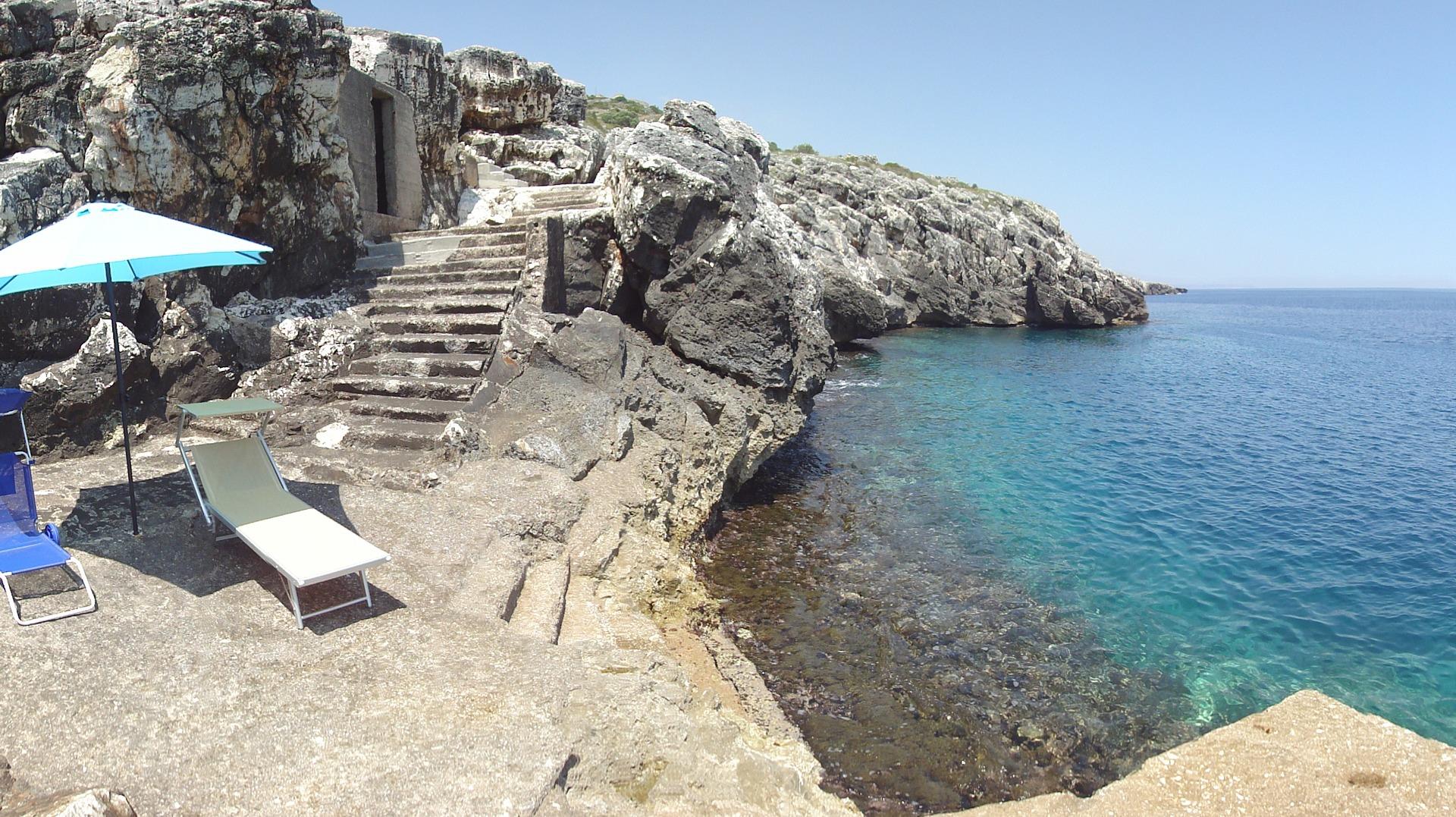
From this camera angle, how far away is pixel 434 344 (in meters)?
11.2

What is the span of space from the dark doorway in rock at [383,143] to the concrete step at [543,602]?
11.0 meters

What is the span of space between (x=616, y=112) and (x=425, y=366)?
6054cm

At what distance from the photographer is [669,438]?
1134 centimetres

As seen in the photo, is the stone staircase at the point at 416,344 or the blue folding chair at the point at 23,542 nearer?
the blue folding chair at the point at 23,542

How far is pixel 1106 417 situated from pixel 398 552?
2207 centimetres

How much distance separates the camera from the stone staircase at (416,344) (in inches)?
370

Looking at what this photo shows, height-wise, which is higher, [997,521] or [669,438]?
[669,438]

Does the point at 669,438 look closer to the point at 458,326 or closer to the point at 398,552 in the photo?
the point at 458,326

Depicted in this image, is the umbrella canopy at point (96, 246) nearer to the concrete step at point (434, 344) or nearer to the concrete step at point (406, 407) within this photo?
the concrete step at point (406, 407)

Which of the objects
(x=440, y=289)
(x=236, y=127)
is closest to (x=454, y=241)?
(x=440, y=289)

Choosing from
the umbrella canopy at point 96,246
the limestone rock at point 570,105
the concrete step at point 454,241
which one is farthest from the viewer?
the limestone rock at point 570,105

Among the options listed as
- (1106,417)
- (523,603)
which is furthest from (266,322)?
(1106,417)

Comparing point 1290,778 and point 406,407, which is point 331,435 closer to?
point 406,407

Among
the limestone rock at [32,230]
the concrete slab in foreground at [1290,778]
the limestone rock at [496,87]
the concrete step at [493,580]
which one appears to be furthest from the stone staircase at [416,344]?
the limestone rock at [496,87]
